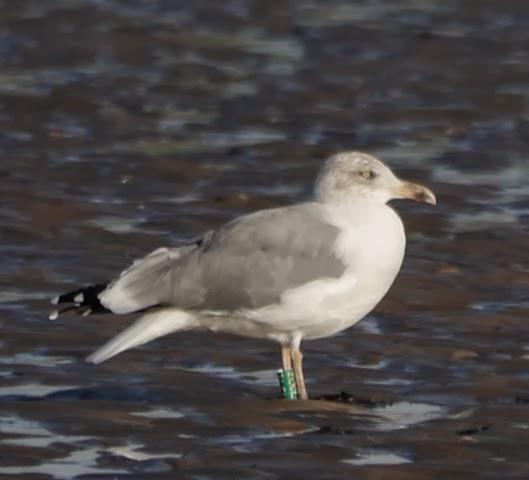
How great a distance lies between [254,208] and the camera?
14031mm

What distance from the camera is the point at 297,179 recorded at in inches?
580

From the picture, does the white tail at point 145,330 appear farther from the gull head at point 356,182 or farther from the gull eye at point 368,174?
the gull eye at point 368,174

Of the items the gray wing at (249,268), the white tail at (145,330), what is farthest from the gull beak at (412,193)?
the white tail at (145,330)

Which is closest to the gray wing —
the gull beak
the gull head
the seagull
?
the seagull

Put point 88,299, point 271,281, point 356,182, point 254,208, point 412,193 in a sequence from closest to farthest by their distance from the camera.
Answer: point 88,299 < point 271,281 < point 356,182 < point 412,193 < point 254,208

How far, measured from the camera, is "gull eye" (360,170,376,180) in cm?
1029

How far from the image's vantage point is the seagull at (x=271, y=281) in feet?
32.1

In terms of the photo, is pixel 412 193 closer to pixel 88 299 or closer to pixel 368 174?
pixel 368 174

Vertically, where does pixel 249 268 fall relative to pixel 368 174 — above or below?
below

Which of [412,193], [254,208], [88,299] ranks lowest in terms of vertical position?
[88,299]

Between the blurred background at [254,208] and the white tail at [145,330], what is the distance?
21cm

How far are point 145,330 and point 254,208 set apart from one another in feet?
14.1

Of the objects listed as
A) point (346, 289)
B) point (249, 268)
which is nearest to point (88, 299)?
point (249, 268)

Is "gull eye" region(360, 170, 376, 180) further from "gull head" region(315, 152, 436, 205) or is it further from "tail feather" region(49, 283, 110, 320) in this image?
"tail feather" region(49, 283, 110, 320)
